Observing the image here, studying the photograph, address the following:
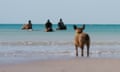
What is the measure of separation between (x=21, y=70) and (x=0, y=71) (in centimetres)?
60

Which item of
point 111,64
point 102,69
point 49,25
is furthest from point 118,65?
point 49,25

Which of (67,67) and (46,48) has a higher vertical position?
(67,67)

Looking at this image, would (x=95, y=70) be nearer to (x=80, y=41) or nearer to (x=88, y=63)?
(x=88, y=63)

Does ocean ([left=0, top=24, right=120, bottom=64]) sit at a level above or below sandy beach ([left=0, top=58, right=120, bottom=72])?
below

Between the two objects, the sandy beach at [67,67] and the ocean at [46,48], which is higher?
the sandy beach at [67,67]

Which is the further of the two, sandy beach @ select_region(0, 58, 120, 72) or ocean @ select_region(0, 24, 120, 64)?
ocean @ select_region(0, 24, 120, 64)

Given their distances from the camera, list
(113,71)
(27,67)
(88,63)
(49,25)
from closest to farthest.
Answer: (113,71) < (27,67) < (88,63) < (49,25)

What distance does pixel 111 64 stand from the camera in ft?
44.2

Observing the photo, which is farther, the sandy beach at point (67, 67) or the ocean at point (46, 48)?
the ocean at point (46, 48)

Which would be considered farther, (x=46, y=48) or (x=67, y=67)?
(x=46, y=48)

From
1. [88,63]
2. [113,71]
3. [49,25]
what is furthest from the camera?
[49,25]

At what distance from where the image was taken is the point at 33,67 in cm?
1270

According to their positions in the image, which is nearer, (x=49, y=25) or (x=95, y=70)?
(x=95, y=70)

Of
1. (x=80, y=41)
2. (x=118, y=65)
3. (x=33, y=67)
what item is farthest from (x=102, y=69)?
(x=80, y=41)
